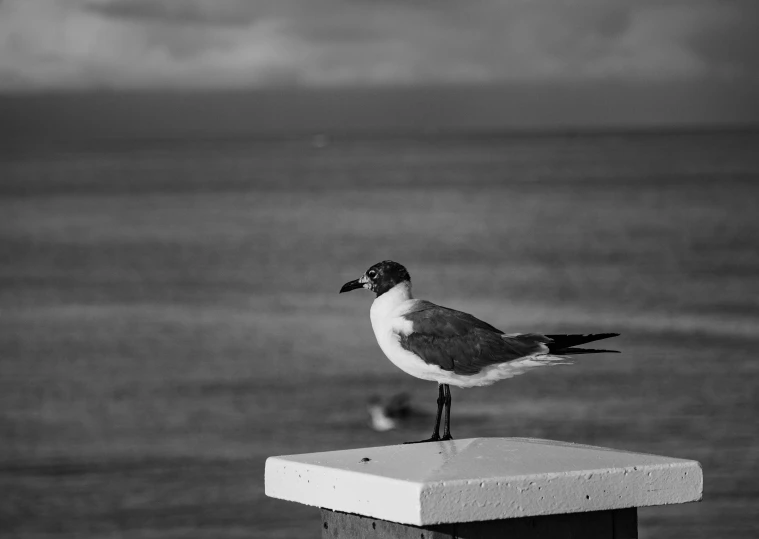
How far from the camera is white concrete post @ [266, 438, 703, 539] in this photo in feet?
10.3

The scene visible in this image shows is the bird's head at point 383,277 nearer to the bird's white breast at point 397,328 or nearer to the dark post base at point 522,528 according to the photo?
the bird's white breast at point 397,328

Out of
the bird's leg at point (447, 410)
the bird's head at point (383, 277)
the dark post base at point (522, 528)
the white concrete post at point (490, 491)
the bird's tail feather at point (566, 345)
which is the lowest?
the dark post base at point (522, 528)

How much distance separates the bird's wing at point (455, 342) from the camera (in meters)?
5.34

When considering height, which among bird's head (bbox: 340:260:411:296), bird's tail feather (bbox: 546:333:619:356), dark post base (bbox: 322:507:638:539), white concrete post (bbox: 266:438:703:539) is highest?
bird's head (bbox: 340:260:411:296)

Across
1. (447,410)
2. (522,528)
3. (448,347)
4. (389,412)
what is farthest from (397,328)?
(389,412)

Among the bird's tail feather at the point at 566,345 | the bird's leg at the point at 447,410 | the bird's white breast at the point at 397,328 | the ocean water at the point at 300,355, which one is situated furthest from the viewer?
the ocean water at the point at 300,355

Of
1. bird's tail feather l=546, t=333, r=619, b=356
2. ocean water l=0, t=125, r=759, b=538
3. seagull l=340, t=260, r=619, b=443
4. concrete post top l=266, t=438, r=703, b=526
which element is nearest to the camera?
concrete post top l=266, t=438, r=703, b=526

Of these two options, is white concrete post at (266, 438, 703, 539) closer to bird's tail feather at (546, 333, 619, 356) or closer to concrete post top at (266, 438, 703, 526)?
concrete post top at (266, 438, 703, 526)

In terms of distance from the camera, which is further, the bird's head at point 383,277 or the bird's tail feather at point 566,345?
the bird's head at point 383,277

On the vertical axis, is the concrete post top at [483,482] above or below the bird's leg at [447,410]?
below

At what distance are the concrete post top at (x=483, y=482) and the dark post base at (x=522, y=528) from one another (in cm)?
6

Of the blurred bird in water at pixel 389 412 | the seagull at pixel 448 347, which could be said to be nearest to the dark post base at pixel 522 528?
the seagull at pixel 448 347

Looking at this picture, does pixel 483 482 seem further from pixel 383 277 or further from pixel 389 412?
pixel 389 412

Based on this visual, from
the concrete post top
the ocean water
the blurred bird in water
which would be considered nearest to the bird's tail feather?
the concrete post top
